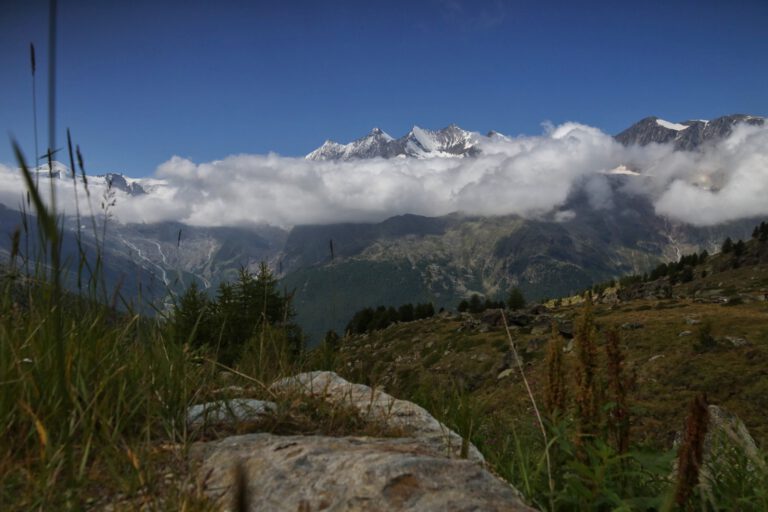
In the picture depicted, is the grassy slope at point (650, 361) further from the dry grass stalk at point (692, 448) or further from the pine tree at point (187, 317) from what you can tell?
the pine tree at point (187, 317)

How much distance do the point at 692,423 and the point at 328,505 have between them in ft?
6.22

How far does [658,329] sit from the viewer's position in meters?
47.5

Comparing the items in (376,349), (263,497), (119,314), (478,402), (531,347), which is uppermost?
(119,314)

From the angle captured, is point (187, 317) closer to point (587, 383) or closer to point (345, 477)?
point (345, 477)

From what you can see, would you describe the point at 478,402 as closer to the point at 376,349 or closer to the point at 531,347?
the point at 531,347

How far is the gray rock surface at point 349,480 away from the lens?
7.33 ft

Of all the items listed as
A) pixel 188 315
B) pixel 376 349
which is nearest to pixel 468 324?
pixel 376 349

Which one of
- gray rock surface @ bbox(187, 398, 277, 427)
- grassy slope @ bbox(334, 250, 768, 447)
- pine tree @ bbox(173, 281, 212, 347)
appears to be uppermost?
pine tree @ bbox(173, 281, 212, 347)

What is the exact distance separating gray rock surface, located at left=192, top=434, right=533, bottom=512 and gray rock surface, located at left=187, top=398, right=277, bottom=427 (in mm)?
491

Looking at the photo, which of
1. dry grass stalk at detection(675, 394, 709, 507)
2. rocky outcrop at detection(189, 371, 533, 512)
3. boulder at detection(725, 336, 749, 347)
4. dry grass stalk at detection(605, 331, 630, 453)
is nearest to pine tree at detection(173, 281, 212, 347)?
rocky outcrop at detection(189, 371, 533, 512)

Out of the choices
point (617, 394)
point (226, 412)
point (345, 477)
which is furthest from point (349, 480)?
point (617, 394)

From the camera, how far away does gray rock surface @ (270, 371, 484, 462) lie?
3548 millimetres

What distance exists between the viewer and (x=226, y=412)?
349 centimetres

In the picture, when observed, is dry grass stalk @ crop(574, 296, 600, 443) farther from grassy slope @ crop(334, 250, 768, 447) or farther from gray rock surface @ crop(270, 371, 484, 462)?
gray rock surface @ crop(270, 371, 484, 462)
